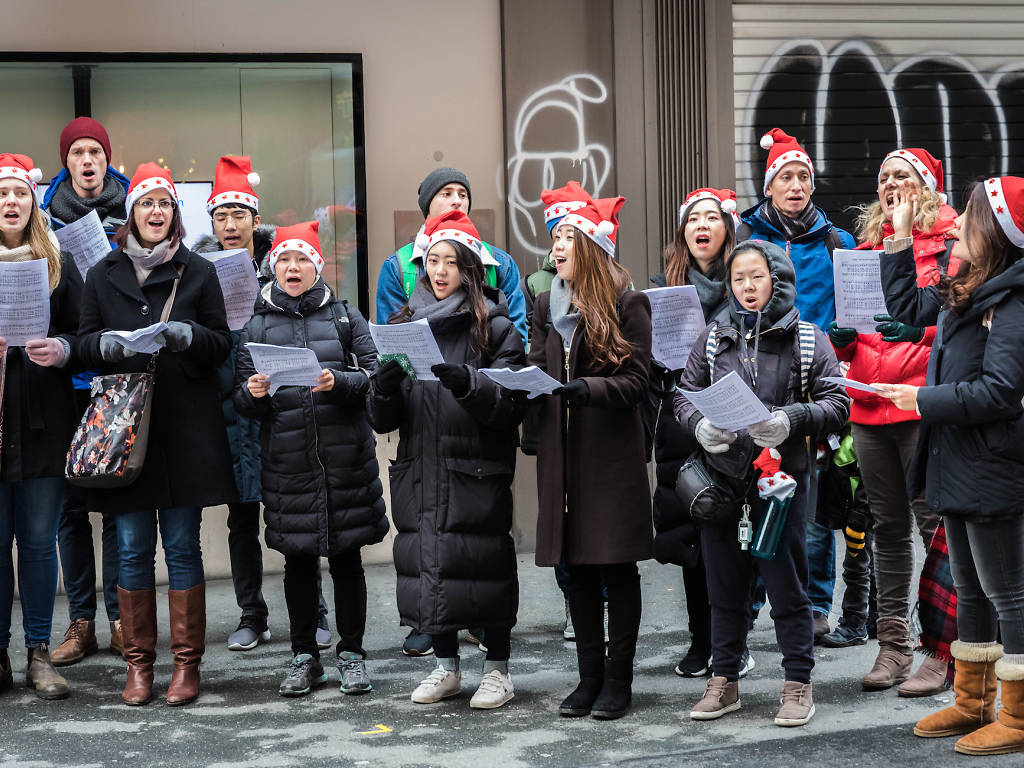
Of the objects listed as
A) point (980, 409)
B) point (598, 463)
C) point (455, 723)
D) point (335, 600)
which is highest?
point (980, 409)

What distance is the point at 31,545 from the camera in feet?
19.1

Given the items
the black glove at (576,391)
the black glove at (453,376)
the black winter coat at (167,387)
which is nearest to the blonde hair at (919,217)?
the black glove at (576,391)

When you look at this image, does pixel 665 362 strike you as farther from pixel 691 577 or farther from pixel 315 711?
pixel 315 711

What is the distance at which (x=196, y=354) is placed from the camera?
5594mm

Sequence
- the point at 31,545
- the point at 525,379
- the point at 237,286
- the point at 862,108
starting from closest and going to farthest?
the point at 525,379, the point at 31,545, the point at 237,286, the point at 862,108

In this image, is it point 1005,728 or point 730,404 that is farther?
point 730,404

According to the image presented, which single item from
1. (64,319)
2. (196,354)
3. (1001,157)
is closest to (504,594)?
(196,354)

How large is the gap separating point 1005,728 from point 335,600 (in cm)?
278

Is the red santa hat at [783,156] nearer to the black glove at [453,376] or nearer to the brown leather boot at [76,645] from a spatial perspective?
the black glove at [453,376]

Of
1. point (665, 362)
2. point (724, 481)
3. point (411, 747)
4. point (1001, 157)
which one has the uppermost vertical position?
point (1001, 157)

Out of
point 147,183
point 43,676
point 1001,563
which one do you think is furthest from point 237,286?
point 1001,563

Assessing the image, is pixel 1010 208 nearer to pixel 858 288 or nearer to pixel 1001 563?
pixel 858 288

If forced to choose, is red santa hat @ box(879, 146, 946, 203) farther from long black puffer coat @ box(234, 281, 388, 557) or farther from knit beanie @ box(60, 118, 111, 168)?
knit beanie @ box(60, 118, 111, 168)

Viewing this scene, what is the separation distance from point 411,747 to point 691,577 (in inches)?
62.1
